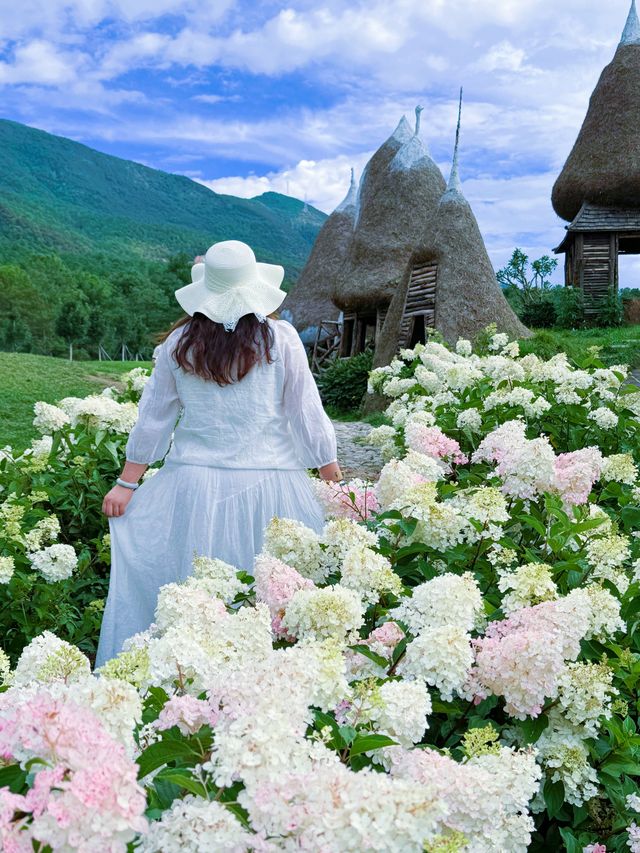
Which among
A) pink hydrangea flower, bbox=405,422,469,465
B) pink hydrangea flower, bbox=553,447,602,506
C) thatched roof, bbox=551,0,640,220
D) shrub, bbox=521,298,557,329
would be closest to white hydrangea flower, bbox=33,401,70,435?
pink hydrangea flower, bbox=405,422,469,465

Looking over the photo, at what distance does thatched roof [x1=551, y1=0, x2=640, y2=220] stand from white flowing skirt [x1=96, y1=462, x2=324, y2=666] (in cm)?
1601

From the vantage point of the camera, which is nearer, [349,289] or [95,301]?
[349,289]

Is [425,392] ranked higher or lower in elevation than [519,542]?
higher

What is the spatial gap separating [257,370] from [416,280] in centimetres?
1084

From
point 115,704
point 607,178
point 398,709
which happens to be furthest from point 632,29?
point 115,704

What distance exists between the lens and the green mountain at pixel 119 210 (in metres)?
93.6

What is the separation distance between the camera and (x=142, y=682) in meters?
1.31

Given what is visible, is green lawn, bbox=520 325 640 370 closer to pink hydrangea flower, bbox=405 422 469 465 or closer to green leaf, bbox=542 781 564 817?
pink hydrangea flower, bbox=405 422 469 465

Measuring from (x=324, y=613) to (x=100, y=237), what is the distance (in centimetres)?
10220

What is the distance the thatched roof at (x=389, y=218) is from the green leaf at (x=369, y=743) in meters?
15.8

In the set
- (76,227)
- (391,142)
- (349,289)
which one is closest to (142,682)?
(349,289)

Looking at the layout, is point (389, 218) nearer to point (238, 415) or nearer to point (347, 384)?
point (347, 384)

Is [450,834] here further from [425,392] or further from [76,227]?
[76,227]

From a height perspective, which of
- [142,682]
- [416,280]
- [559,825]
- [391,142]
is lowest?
[559,825]
